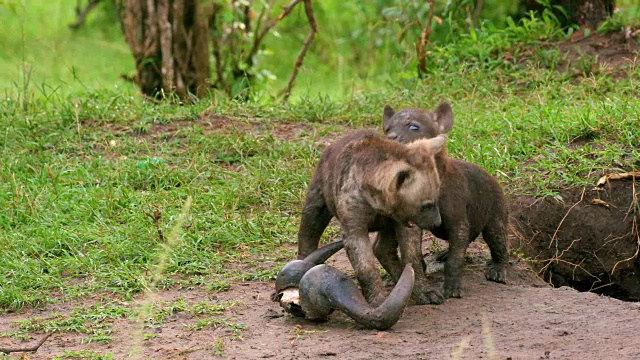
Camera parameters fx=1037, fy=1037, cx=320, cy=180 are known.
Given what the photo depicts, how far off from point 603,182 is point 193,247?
2704 mm

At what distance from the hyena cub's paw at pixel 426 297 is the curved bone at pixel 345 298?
1.37 feet

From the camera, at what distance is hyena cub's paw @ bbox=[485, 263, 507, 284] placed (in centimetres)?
599

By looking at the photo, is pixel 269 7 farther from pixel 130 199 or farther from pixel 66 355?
pixel 66 355

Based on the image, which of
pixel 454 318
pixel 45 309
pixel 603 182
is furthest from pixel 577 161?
pixel 45 309

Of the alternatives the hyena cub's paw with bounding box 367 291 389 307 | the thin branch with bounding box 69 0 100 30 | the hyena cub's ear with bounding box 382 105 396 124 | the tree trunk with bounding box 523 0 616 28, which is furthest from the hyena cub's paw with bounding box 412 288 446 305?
the thin branch with bounding box 69 0 100 30

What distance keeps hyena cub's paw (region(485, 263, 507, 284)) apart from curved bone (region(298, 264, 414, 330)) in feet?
3.32

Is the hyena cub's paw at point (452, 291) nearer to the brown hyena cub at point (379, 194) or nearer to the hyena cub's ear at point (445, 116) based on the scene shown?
the brown hyena cub at point (379, 194)

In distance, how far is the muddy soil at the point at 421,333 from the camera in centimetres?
477

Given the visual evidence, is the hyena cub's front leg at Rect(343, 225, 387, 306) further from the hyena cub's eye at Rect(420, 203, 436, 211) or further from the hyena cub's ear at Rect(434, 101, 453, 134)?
the hyena cub's ear at Rect(434, 101, 453, 134)

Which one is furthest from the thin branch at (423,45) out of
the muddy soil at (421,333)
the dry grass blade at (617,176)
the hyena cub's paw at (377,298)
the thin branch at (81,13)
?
the thin branch at (81,13)

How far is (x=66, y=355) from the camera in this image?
493 cm

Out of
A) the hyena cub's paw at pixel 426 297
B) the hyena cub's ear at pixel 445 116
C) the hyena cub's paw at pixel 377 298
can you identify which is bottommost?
the hyena cub's paw at pixel 426 297

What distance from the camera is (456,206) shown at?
5.74 m

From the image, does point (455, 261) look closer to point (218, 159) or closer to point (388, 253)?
point (388, 253)
